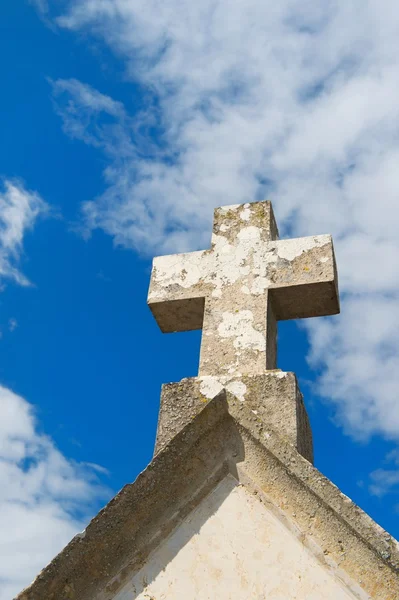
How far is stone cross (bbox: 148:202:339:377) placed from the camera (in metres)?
4.85

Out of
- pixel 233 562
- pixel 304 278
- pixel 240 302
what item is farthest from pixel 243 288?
pixel 233 562

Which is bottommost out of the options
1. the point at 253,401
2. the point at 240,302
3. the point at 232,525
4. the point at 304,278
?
the point at 232,525

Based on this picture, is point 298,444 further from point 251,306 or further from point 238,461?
point 251,306

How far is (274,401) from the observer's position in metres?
4.32

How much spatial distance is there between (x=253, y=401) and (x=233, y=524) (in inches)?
39.0

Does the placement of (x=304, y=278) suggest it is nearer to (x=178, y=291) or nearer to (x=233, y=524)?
(x=178, y=291)

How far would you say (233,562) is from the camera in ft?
11.3

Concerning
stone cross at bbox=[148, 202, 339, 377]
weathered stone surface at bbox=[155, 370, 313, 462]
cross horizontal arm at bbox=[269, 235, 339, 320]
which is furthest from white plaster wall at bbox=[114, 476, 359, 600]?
cross horizontal arm at bbox=[269, 235, 339, 320]

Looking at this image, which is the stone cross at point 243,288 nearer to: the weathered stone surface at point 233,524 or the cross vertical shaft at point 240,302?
the cross vertical shaft at point 240,302

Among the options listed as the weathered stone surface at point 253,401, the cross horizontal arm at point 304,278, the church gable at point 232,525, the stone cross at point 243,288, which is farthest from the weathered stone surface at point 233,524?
the cross horizontal arm at point 304,278

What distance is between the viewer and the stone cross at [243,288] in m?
4.85

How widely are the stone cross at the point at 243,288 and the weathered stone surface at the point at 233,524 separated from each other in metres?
0.91

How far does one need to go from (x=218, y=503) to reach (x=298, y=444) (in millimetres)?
722

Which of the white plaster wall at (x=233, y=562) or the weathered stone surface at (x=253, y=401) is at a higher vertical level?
the weathered stone surface at (x=253, y=401)
